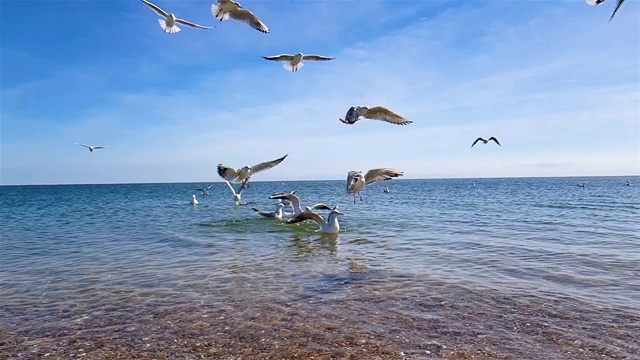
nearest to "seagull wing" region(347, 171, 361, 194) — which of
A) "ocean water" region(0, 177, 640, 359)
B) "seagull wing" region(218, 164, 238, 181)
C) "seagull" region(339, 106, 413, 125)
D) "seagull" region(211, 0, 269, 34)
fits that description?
"seagull" region(339, 106, 413, 125)

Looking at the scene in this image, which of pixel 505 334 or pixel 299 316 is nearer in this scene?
pixel 505 334

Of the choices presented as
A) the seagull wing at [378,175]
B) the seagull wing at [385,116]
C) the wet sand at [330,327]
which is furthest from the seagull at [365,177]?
the wet sand at [330,327]

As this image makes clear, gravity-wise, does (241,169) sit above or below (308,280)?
above

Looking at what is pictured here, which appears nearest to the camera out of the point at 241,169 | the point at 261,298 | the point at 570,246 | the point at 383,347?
the point at 383,347

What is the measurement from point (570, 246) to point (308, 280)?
8242mm

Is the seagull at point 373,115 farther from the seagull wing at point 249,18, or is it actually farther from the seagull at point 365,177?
the seagull wing at point 249,18

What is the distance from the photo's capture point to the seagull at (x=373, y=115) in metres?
10.5

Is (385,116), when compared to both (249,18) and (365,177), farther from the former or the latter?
(249,18)

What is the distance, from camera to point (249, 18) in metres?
12.2

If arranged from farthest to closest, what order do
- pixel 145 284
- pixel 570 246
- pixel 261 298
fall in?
1. pixel 570 246
2. pixel 145 284
3. pixel 261 298

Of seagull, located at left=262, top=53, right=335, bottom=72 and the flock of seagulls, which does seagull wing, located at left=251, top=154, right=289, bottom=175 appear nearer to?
the flock of seagulls

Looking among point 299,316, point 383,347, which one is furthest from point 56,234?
point 383,347

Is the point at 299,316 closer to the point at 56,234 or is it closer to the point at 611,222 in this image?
the point at 56,234

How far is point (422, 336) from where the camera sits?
6020 mm
